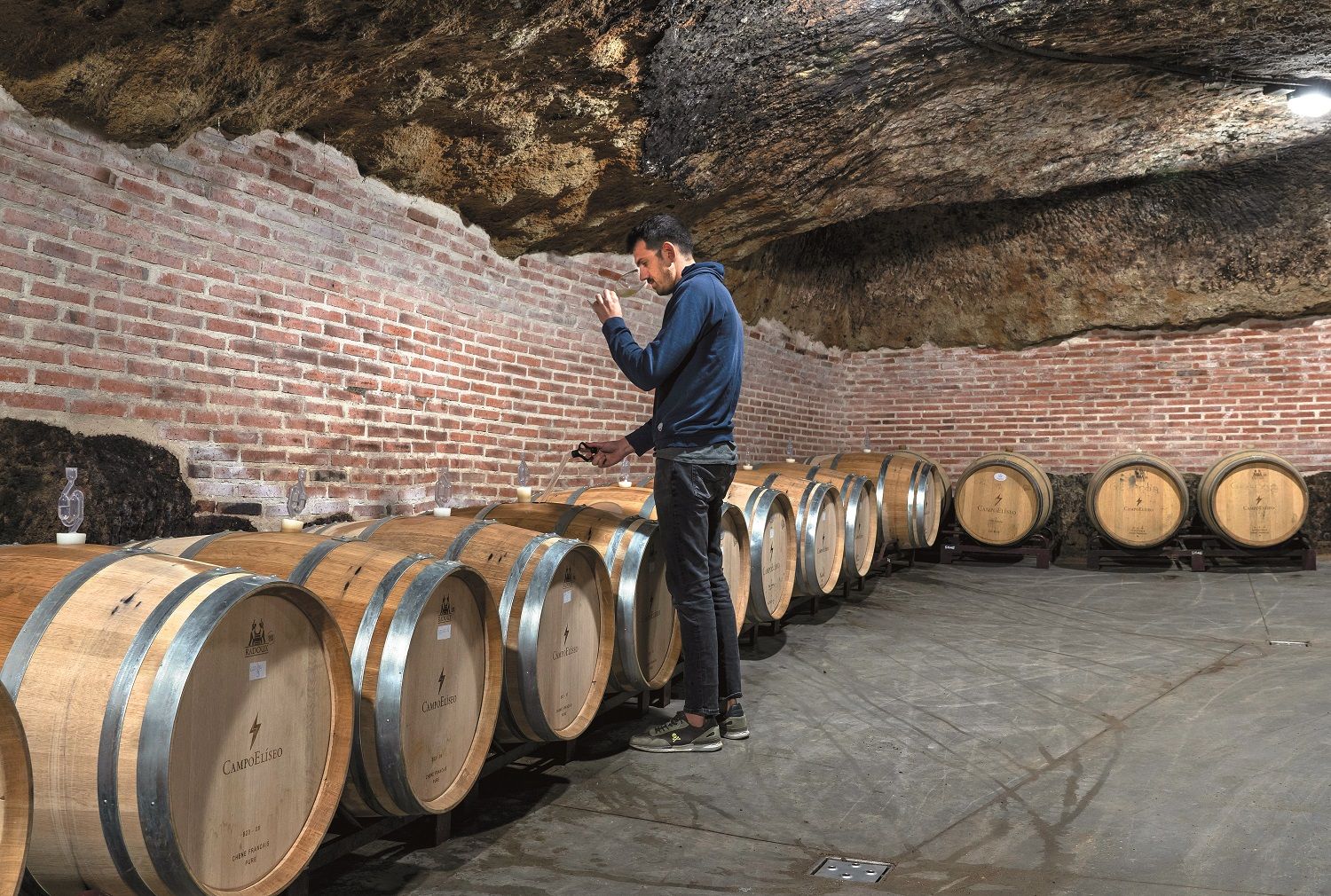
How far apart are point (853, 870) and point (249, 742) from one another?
148 centimetres

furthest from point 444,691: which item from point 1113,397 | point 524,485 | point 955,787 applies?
point 1113,397

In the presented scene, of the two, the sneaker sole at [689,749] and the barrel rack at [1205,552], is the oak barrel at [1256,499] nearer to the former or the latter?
the barrel rack at [1205,552]

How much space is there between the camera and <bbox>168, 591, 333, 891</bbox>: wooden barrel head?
181cm

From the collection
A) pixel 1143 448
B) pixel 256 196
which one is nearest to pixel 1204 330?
pixel 1143 448

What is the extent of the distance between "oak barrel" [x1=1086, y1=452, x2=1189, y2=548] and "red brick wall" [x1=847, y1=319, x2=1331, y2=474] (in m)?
1.49

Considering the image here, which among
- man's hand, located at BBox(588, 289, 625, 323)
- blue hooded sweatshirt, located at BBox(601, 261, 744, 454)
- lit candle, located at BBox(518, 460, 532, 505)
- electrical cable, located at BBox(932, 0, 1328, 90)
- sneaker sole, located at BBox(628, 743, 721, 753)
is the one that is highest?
electrical cable, located at BBox(932, 0, 1328, 90)

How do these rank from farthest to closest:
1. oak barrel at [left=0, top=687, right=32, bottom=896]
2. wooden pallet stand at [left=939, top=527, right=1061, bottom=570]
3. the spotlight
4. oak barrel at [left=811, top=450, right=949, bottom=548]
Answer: wooden pallet stand at [left=939, top=527, right=1061, bottom=570] → oak barrel at [left=811, top=450, right=949, bottom=548] → the spotlight → oak barrel at [left=0, top=687, right=32, bottom=896]

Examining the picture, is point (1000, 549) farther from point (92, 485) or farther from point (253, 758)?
point (253, 758)

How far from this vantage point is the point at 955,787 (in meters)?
3.08

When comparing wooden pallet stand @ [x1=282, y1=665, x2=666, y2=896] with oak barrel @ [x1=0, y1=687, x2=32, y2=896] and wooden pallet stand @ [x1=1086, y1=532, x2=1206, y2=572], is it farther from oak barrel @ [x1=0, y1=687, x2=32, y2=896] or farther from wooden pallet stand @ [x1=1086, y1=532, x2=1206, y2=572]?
wooden pallet stand @ [x1=1086, y1=532, x2=1206, y2=572]

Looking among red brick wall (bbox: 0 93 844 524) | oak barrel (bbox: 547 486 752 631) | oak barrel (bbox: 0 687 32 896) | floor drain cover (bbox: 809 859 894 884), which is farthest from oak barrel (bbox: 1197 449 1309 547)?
oak barrel (bbox: 0 687 32 896)

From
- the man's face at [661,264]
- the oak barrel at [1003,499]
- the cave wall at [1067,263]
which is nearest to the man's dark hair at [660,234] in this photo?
the man's face at [661,264]

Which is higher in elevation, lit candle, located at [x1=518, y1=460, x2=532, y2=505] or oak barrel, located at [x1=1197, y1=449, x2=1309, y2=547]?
lit candle, located at [x1=518, y1=460, x2=532, y2=505]

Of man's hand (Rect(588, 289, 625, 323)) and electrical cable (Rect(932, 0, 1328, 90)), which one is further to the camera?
electrical cable (Rect(932, 0, 1328, 90))
